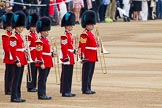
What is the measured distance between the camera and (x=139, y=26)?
3731cm

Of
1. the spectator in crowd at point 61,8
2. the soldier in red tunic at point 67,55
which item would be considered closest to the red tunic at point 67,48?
the soldier in red tunic at point 67,55

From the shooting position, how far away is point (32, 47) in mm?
17469

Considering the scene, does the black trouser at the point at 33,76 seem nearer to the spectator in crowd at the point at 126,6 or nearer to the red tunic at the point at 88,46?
the red tunic at the point at 88,46

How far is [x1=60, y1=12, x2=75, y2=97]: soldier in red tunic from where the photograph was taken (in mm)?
16688

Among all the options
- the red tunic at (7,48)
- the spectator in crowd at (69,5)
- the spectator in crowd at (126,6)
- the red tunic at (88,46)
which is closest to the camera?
the red tunic at (7,48)

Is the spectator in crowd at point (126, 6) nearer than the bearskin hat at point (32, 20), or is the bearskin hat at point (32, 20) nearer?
the bearskin hat at point (32, 20)

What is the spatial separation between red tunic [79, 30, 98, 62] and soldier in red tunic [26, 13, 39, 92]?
39.3 inches

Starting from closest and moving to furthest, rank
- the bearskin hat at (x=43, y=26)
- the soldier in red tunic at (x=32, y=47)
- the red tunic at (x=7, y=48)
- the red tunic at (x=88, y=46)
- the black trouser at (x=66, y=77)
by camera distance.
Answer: the red tunic at (x=7, y=48) → the bearskin hat at (x=43, y=26) → the black trouser at (x=66, y=77) → the red tunic at (x=88, y=46) → the soldier in red tunic at (x=32, y=47)

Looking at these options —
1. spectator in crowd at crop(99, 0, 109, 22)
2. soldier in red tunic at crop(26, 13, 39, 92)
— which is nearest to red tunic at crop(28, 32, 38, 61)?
soldier in red tunic at crop(26, 13, 39, 92)

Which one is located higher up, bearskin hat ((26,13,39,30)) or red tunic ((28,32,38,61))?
bearskin hat ((26,13,39,30))

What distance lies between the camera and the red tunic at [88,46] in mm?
17172

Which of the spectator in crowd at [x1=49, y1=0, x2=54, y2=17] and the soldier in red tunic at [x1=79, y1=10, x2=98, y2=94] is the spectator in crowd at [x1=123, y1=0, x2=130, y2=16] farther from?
the soldier in red tunic at [x1=79, y1=10, x2=98, y2=94]

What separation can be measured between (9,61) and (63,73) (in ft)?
3.73

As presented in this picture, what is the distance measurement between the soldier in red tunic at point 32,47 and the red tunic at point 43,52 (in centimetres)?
57
